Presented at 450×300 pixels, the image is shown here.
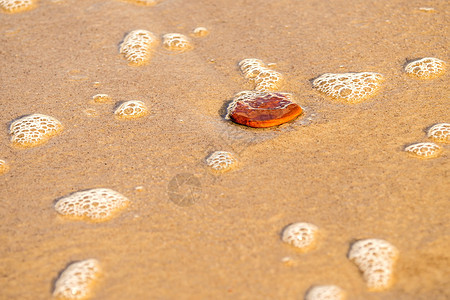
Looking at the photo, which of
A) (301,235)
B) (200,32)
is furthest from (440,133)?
(200,32)

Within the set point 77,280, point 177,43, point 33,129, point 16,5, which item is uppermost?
point 16,5

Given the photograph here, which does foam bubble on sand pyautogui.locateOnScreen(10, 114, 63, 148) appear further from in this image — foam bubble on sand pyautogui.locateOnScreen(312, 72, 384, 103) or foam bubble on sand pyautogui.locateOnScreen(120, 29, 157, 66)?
foam bubble on sand pyautogui.locateOnScreen(312, 72, 384, 103)

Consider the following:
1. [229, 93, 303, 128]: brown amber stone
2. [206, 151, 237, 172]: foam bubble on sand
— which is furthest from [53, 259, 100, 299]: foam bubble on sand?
[229, 93, 303, 128]: brown amber stone

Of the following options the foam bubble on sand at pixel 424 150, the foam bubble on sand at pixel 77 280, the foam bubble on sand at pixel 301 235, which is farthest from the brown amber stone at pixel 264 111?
the foam bubble on sand at pixel 77 280

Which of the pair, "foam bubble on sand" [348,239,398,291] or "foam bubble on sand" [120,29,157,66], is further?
"foam bubble on sand" [120,29,157,66]

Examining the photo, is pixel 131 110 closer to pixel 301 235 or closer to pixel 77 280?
pixel 77 280

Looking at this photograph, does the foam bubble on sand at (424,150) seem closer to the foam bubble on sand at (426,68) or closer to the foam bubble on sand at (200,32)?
the foam bubble on sand at (426,68)

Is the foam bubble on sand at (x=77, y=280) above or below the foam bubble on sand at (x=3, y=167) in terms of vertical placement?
below
